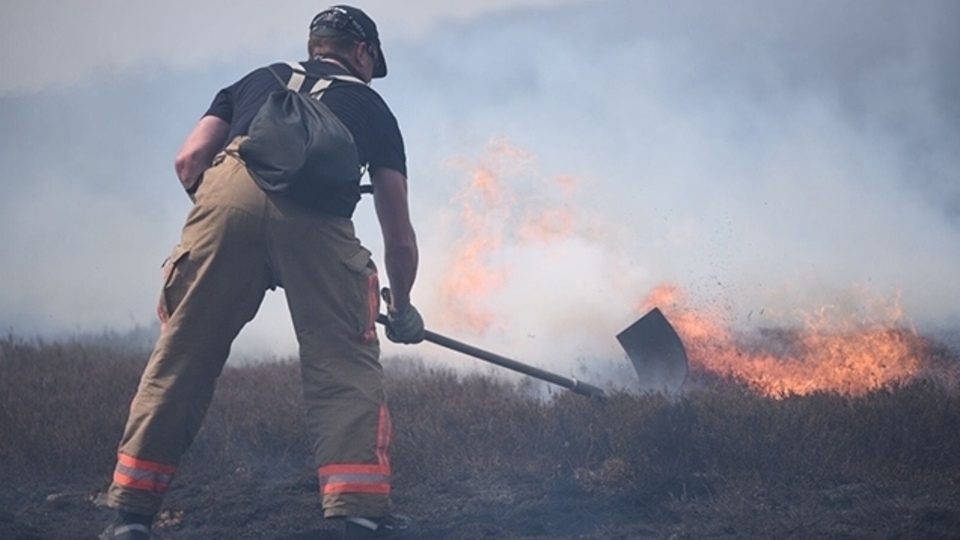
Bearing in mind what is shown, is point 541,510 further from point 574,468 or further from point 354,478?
point 354,478

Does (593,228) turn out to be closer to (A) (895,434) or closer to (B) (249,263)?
(A) (895,434)

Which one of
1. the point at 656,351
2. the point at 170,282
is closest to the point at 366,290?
the point at 170,282

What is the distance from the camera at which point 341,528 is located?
13.6ft

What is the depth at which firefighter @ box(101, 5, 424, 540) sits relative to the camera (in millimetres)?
3395

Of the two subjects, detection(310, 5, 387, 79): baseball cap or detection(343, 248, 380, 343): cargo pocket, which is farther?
detection(310, 5, 387, 79): baseball cap

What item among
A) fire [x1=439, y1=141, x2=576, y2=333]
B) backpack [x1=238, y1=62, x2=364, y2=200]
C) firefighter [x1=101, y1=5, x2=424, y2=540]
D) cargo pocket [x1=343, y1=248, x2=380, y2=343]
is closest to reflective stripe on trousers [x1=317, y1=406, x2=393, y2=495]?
firefighter [x1=101, y1=5, x2=424, y2=540]

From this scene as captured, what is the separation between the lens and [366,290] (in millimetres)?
3551

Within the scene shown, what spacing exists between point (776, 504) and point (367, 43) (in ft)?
Answer: 8.08

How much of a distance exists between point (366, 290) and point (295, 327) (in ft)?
0.93

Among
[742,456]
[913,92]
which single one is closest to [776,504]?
[742,456]

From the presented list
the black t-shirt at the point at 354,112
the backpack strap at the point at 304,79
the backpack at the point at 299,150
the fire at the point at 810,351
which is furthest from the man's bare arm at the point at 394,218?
the fire at the point at 810,351

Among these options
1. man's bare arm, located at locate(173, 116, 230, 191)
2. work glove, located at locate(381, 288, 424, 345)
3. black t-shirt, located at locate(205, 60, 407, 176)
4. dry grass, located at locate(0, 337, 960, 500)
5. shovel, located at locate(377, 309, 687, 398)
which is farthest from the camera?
shovel, located at locate(377, 309, 687, 398)

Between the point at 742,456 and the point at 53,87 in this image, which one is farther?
the point at 53,87

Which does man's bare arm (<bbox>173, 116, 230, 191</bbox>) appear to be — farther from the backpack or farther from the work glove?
the work glove
